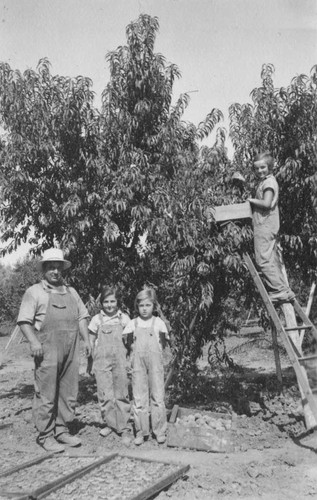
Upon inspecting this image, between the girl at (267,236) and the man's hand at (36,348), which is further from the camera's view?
the girl at (267,236)

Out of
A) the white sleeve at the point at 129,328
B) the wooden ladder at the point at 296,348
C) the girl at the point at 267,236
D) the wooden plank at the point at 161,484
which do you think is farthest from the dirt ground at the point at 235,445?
the girl at the point at 267,236

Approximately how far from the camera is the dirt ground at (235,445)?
4.01 metres

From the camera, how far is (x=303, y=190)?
6.32m

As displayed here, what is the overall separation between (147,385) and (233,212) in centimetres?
216

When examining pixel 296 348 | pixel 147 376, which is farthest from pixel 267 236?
pixel 147 376

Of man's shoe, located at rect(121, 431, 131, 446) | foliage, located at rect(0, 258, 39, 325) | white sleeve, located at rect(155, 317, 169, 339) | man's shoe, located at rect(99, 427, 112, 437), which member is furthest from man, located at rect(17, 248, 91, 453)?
foliage, located at rect(0, 258, 39, 325)

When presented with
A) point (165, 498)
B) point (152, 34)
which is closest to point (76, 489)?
point (165, 498)

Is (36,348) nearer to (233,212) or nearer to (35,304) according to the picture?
(35,304)

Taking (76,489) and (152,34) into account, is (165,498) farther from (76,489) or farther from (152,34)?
(152,34)

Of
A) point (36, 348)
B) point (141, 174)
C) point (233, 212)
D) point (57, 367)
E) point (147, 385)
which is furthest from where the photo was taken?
point (141, 174)

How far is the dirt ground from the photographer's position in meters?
4.01

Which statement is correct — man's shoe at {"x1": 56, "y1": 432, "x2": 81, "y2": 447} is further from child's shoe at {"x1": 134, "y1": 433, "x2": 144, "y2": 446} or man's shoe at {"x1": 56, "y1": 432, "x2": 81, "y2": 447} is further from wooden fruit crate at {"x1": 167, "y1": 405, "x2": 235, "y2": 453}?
wooden fruit crate at {"x1": 167, "y1": 405, "x2": 235, "y2": 453}

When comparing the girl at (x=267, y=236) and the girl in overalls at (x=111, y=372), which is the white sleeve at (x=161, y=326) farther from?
the girl at (x=267, y=236)

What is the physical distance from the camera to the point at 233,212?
555cm
